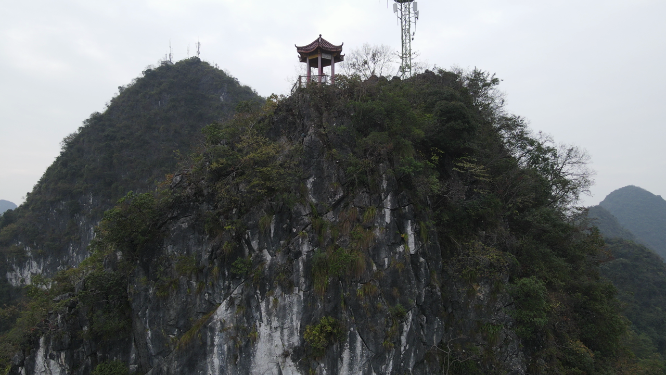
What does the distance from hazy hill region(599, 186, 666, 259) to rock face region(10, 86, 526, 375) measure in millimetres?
71858

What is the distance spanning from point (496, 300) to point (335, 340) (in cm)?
502

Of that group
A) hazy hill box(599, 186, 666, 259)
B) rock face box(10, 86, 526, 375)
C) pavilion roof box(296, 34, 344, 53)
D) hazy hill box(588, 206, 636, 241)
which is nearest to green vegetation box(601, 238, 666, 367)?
hazy hill box(588, 206, 636, 241)

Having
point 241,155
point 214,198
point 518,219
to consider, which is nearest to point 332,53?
point 241,155

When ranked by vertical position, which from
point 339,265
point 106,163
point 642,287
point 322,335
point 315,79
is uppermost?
point 106,163

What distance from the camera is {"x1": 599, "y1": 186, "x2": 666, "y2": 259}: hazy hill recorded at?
66.7m

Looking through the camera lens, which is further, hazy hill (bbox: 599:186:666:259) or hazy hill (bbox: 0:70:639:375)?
hazy hill (bbox: 599:186:666:259)

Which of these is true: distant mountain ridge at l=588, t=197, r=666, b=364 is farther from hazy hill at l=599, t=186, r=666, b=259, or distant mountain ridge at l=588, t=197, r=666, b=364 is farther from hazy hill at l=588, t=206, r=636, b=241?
hazy hill at l=599, t=186, r=666, b=259

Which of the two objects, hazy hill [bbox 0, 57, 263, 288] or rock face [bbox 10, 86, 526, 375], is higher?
hazy hill [bbox 0, 57, 263, 288]

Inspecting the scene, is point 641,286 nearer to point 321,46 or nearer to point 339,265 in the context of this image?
point 339,265

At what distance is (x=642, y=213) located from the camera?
7431 cm

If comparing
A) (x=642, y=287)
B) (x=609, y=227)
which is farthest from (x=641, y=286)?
(x=609, y=227)

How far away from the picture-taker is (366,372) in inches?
386

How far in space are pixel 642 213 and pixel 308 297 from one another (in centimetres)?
9140

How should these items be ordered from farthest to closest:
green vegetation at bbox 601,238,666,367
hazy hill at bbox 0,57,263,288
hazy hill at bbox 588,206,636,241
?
hazy hill at bbox 588,206,636,241
hazy hill at bbox 0,57,263,288
green vegetation at bbox 601,238,666,367
